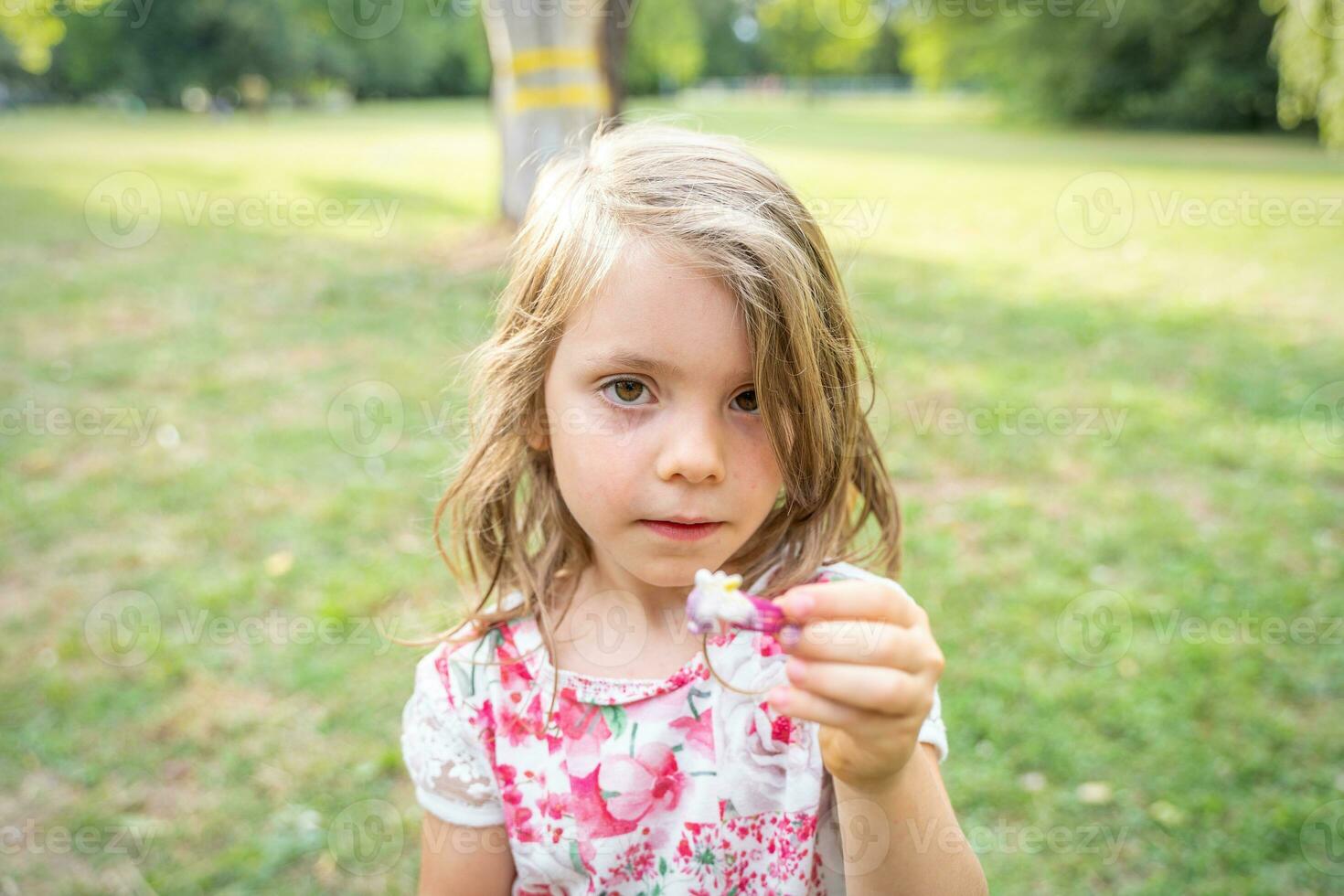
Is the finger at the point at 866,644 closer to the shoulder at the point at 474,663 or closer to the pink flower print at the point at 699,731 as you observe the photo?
the pink flower print at the point at 699,731

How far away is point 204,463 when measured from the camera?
186 inches

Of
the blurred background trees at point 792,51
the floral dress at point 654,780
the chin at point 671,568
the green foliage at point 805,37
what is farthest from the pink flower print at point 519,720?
the green foliage at point 805,37

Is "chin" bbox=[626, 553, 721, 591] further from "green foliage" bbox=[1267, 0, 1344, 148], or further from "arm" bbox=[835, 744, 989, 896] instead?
"green foliage" bbox=[1267, 0, 1344, 148]

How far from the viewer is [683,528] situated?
49.6 inches

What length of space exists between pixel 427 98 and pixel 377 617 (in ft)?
185

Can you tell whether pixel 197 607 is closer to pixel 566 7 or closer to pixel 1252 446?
pixel 566 7

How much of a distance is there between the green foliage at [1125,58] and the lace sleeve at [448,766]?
87.2 feet

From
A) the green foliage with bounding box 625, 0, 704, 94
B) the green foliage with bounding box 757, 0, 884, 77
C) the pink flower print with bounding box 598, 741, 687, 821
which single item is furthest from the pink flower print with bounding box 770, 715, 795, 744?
the green foliage with bounding box 625, 0, 704, 94

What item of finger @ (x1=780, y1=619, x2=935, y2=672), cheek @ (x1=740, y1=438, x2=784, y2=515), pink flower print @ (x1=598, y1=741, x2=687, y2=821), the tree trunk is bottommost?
pink flower print @ (x1=598, y1=741, x2=687, y2=821)

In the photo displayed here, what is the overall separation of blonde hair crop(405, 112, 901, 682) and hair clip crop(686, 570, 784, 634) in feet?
0.88

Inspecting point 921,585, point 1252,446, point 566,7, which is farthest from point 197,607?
point 1252,446

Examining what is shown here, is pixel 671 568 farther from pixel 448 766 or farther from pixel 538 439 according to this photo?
pixel 448 766

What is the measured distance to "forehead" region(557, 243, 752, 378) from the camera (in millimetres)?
1211

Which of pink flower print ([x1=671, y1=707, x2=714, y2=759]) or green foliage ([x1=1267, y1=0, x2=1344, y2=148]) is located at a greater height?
green foliage ([x1=1267, y1=0, x2=1344, y2=148])
